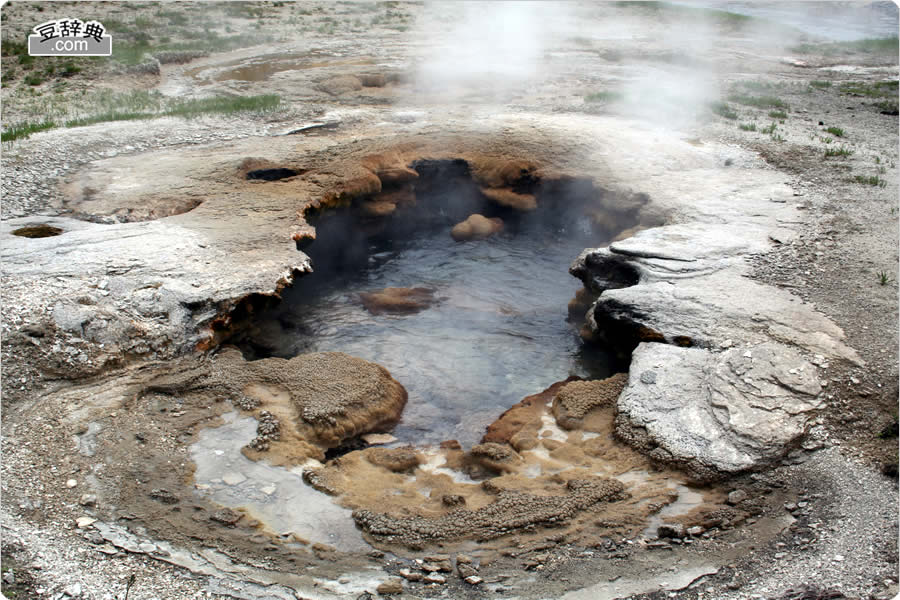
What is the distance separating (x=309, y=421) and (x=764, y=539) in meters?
2.64

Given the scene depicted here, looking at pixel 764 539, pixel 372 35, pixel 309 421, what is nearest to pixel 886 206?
pixel 764 539

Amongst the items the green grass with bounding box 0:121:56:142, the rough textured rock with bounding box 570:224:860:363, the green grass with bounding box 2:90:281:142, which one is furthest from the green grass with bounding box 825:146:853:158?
the green grass with bounding box 0:121:56:142

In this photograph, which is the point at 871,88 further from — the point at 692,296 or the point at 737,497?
the point at 737,497

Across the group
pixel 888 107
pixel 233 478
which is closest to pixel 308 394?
pixel 233 478

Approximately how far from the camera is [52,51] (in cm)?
1252

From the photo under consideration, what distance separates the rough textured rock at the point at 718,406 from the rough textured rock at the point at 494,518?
0.48 meters

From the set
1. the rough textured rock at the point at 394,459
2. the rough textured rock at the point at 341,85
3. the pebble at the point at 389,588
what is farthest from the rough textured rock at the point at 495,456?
the rough textured rock at the point at 341,85

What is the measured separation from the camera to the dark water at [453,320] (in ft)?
18.2

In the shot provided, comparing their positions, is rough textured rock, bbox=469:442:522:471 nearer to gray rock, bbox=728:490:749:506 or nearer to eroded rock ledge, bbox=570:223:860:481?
eroded rock ledge, bbox=570:223:860:481

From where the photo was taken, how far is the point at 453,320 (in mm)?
6609

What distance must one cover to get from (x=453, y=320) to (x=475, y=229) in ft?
5.79

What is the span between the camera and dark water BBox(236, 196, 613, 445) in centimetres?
554

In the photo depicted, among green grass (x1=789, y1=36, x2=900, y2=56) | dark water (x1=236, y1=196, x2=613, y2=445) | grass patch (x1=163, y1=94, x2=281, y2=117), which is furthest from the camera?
green grass (x1=789, y1=36, x2=900, y2=56)

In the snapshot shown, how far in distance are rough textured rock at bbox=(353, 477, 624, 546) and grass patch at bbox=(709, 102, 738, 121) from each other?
724 cm
